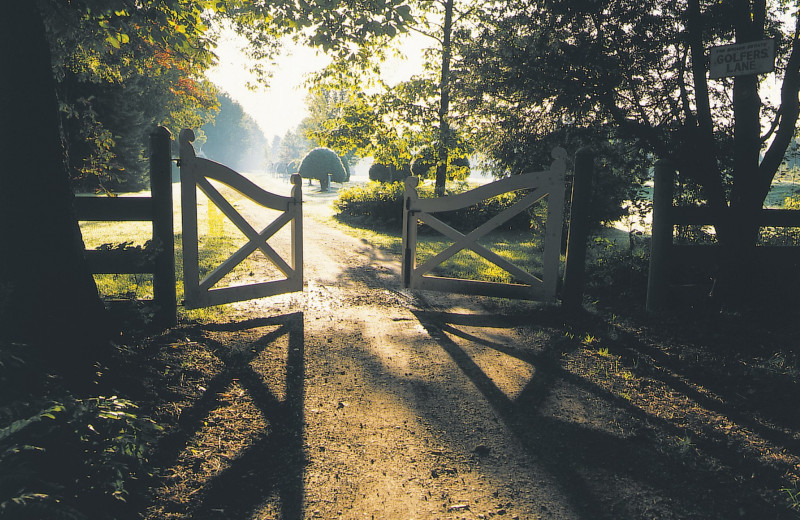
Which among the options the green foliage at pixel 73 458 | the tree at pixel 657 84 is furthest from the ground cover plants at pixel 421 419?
the tree at pixel 657 84

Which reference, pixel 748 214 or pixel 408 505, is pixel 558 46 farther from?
pixel 408 505

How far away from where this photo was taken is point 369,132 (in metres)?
17.0

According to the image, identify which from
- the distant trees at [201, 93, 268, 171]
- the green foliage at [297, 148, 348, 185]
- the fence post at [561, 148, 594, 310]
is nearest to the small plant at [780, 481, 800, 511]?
the fence post at [561, 148, 594, 310]

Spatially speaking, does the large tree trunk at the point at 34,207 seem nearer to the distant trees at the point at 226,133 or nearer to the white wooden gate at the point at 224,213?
the white wooden gate at the point at 224,213

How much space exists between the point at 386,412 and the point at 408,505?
3.44 ft

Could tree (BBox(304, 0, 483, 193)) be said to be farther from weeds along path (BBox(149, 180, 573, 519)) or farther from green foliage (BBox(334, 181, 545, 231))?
weeds along path (BBox(149, 180, 573, 519))

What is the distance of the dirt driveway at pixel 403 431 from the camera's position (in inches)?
104

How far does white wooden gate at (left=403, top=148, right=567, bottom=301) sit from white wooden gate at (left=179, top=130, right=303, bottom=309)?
169 cm

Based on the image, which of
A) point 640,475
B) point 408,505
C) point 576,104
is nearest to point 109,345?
point 408,505

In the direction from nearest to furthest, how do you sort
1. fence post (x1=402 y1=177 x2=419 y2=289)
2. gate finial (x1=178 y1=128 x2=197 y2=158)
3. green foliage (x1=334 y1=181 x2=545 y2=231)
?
1. gate finial (x1=178 y1=128 x2=197 y2=158)
2. fence post (x1=402 y1=177 x2=419 y2=289)
3. green foliage (x1=334 y1=181 x2=545 y2=231)

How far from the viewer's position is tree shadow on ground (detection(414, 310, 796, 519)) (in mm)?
2637

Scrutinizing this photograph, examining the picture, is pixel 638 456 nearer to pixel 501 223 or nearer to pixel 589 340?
pixel 589 340

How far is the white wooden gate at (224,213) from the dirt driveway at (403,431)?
0.39 metres

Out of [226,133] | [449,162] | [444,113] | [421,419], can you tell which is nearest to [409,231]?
[421,419]
